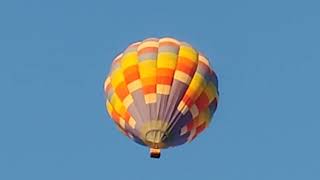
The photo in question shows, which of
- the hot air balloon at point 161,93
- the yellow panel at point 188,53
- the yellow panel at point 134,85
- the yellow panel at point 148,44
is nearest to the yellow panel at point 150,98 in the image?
the hot air balloon at point 161,93

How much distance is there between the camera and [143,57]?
282 ft

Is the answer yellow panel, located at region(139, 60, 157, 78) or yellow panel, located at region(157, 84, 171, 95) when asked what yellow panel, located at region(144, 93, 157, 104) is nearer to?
yellow panel, located at region(157, 84, 171, 95)

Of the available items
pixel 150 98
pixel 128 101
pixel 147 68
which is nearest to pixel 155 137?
pixel 150 98

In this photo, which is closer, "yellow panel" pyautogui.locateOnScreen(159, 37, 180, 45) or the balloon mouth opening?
the balloon mouth opening

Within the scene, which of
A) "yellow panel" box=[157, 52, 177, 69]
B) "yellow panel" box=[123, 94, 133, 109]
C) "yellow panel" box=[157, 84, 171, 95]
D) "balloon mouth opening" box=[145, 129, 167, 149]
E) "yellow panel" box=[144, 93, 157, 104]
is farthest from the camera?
"yellow panel" box=[157, 52, 177, 69]

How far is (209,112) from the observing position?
282 feet

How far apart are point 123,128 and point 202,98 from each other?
10.5 ft

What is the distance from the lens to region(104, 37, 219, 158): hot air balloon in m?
84.2

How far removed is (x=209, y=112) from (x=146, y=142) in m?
3.03

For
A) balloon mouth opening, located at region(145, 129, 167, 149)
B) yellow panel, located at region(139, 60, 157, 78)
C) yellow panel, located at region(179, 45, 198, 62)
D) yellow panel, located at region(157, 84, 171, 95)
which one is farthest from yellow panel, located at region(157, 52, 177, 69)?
balloon mouth opening, located at region(145, 129, 167, 149)

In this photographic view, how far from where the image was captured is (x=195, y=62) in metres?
86.1

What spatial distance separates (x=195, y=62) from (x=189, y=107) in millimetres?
2283

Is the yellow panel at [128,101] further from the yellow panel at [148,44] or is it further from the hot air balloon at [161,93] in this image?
the yellow panel at [148,44]

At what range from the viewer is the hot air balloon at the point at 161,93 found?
276ft
